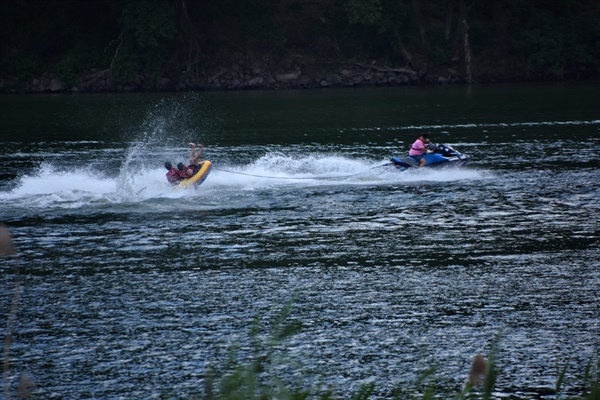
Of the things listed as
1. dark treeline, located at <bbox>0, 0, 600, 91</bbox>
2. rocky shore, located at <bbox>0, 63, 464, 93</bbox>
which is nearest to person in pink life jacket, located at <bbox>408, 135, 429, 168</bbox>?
dark treeline, located at <bbox>0, 0, 600, 91</bbox>

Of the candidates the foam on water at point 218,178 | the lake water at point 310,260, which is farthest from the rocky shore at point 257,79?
the foam on water at point 218,178

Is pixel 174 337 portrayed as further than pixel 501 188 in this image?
No

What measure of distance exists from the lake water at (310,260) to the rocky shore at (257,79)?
85.2 ft

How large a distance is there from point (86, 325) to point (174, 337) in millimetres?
1760

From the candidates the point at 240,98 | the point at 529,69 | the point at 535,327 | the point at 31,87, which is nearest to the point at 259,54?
the point at 240,98

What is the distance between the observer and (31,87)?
2498 inches

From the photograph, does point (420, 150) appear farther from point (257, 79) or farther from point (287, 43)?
point (287, 43)

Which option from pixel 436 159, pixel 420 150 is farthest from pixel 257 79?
pixel 436 159

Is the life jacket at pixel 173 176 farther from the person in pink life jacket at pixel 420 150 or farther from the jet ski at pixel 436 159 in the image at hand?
the person in pink life jacket at pixel 420 150

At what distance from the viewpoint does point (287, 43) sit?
69000 mm

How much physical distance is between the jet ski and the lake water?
391mm

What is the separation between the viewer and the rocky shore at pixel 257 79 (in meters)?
63.7

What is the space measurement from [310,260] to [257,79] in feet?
164

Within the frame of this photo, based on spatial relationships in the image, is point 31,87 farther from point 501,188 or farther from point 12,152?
point 501,188
